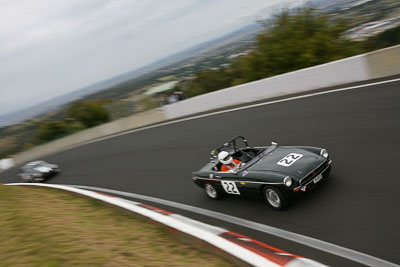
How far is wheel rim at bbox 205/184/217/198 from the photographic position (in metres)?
7.59

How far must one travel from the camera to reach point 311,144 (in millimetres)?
8727

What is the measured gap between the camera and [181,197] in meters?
8.48

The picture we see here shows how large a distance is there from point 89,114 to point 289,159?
2476 cm

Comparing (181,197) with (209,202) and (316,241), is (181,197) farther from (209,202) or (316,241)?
(316,241)

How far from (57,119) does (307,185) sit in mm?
27442

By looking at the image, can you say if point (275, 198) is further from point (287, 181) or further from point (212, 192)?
point (212, 192)

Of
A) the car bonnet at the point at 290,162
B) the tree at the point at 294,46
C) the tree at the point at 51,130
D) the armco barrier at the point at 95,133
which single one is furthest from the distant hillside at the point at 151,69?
the car bonnet at the point at 290,162

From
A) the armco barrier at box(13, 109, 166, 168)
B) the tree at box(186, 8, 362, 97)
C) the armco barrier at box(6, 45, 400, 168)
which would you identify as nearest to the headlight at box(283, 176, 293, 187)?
the armco barrier at box(6, 45, 400, 168)

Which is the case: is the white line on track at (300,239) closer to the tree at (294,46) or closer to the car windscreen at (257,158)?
the car windscreen at (257,158)

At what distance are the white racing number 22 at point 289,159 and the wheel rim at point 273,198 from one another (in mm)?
547

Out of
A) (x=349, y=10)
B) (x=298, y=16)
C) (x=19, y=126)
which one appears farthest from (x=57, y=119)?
(x=349, y=10)

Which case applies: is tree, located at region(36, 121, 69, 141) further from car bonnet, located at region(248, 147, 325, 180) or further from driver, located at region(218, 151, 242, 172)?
car bonnet, located at region(248, 147, 325, 180)

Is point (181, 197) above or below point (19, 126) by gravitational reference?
below

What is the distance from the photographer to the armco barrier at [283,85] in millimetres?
11359
